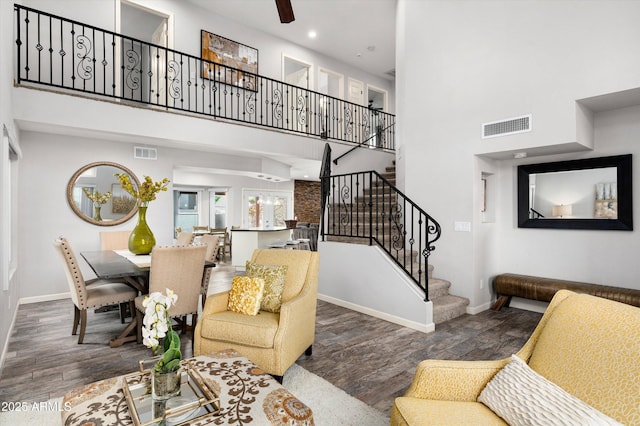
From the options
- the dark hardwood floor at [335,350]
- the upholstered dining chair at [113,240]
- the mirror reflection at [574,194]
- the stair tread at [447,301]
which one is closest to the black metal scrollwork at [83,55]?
the upholstered dining chair at [113,240]

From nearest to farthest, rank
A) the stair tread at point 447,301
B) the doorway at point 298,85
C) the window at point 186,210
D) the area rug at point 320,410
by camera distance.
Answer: the area rug at point 320,410, the stair tread at point 447,301, the doorway at point 298,85, the window at point 186,210

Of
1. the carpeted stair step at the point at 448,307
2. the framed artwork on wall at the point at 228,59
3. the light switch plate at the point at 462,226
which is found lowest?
the carpeted stair step at the point at 448,307

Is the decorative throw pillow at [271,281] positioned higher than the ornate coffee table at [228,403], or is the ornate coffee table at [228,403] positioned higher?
the decorative throw pillow at [271,281]

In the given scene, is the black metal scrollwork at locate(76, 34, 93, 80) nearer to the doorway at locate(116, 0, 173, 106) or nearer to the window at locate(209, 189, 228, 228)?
the doorway at locate(116, 0, 173, 106)

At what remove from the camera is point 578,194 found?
427 cm

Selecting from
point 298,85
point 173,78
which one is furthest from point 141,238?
point 298,85

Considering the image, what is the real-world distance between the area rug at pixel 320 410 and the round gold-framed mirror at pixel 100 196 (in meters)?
3.82

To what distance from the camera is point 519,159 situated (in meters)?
4.71

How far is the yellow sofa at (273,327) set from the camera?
8.22ft

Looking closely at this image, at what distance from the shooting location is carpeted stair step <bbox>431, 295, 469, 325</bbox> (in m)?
4.06

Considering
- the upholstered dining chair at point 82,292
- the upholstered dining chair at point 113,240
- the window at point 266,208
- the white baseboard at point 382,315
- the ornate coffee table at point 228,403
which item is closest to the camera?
the ornate coffee table at point 228,403

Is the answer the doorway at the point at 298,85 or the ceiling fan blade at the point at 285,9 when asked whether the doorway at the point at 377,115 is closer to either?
the doorway at the point at 298,85

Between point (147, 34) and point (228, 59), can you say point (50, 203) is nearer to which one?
point (228, 59)

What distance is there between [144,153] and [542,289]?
646 centimetres
